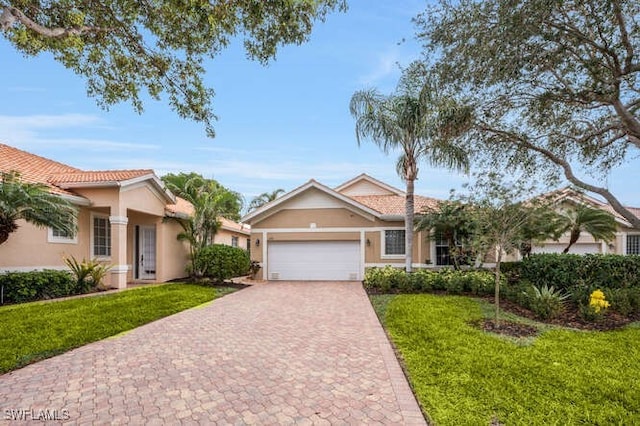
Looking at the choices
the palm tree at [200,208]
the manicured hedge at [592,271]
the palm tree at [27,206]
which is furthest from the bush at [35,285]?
the manicured hedge at [592,271]

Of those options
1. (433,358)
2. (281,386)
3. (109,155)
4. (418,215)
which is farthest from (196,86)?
(109,155)

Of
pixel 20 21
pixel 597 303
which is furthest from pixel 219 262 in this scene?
pixel 597 303

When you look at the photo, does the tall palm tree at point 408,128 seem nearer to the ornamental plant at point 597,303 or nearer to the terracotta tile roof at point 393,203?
the terracotta tile roof at point 393,203

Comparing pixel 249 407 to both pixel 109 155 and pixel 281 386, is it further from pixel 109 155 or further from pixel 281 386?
pixel 109 155

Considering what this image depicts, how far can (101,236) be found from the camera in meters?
14.7

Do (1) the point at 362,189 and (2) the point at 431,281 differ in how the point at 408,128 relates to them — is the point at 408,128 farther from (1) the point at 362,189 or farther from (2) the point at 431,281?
(1) the point at 362,189

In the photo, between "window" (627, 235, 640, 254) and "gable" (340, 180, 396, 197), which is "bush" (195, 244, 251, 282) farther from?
"window" (627, 235, 640, 254)

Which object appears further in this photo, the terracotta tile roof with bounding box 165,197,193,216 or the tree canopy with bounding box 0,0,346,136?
the terracotta tile roof with bounding box 165,197,193,216

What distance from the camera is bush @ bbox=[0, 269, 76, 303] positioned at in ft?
34.1

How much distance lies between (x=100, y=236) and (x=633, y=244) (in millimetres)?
28955

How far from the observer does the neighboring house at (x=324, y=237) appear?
56.4 ft

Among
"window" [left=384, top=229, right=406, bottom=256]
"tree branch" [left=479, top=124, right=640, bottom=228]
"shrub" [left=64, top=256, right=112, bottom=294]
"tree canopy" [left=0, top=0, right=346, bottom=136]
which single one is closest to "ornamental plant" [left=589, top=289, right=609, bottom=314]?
"tree branch" [left=479, top=124, right=640, bottom=228]

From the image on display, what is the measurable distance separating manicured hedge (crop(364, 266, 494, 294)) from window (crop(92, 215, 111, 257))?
444 inches

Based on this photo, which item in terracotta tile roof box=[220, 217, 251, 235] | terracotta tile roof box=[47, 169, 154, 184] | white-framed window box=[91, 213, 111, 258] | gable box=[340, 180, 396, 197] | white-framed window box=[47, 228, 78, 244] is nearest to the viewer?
white-framed window box=[47, 228, 78, 244]
